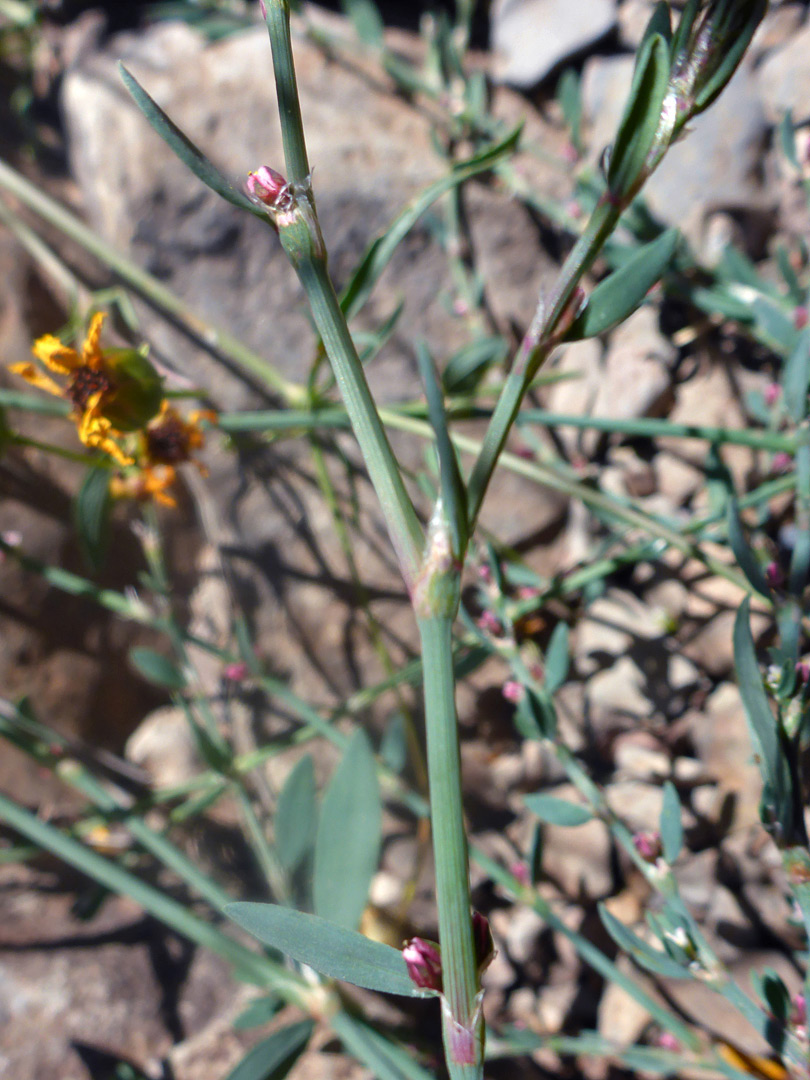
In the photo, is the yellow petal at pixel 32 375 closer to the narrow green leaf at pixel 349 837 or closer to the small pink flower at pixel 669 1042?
the narrow green leaf at pixel 349 837

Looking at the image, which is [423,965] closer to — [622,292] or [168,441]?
[622,292]

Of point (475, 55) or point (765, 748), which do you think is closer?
point (765, 748)

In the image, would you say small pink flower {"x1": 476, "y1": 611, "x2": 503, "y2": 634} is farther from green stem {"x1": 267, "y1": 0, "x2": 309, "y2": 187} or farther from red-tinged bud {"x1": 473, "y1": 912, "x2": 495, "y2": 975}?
green stem {"x1": 267, "y1": 0, "x2": 309, "y2": 187}

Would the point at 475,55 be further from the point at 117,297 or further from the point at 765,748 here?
the point at 765,748

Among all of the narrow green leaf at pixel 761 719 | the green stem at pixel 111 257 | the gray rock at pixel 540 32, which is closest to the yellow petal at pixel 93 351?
the green stem at pixel 111 257

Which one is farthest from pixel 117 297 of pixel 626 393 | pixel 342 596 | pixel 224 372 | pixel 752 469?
pixel 752 469

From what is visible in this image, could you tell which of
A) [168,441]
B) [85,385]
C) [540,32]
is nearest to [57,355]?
[85,385]
